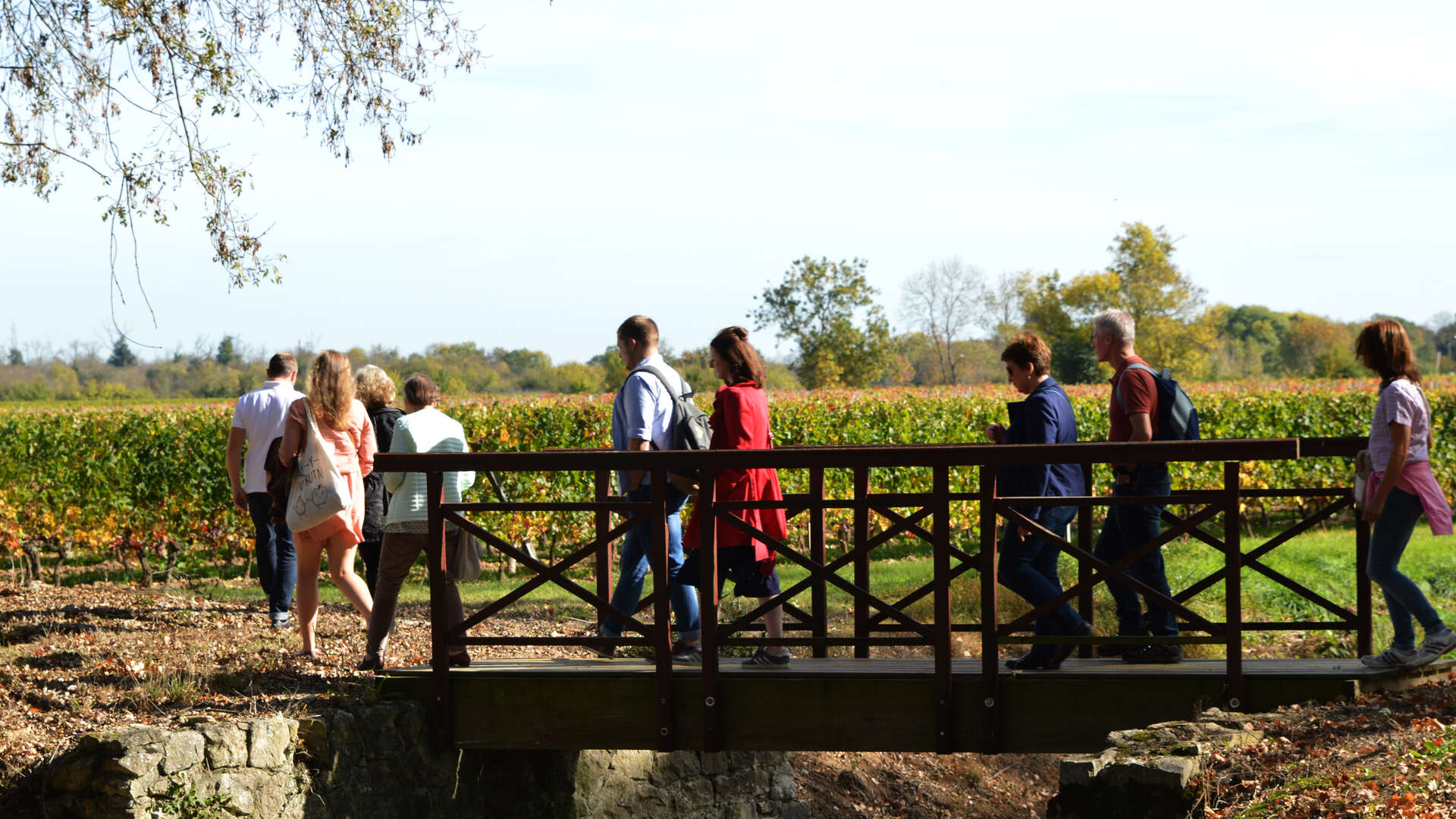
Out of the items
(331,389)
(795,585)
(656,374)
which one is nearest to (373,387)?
(331,389)

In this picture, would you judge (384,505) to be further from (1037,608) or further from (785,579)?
(785,579)

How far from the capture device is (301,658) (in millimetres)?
7000

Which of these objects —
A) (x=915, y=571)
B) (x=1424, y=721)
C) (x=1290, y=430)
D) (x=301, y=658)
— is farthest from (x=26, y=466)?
(x=1290, y=430)

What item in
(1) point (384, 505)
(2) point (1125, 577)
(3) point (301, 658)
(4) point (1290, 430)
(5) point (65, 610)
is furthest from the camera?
(4) point (1290, 430)

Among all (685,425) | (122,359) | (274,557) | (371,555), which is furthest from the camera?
(122,359)

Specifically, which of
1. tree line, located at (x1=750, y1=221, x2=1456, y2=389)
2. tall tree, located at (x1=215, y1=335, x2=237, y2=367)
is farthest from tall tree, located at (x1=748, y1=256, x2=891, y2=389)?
tall tree, located at (x1=215, y1=335, x2=237, y2=367)

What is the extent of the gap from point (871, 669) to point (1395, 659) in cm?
240

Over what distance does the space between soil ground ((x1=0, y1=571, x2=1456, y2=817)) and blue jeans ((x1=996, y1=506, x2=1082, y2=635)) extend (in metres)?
1.04

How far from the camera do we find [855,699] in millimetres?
5914

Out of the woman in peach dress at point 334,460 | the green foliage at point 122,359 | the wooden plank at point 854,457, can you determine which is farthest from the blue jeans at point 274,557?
the green foliage at point 122,359

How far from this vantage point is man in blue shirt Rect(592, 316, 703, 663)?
19.3 ft

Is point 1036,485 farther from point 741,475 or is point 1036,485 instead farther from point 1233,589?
point 741,475

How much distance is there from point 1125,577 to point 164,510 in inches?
435

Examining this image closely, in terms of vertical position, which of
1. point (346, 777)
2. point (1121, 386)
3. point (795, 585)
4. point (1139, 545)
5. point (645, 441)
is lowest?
point (346, 777)
